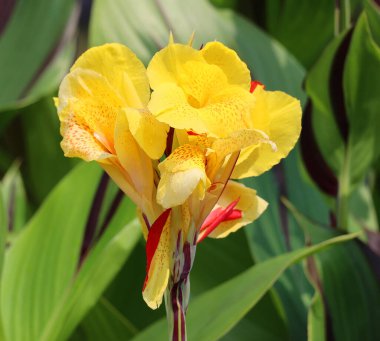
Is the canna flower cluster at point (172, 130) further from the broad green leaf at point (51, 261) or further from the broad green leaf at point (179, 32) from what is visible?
the broad green leaf at point (179, 32)

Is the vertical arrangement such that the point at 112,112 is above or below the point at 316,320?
above

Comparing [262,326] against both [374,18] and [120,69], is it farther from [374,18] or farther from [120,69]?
[120,69]

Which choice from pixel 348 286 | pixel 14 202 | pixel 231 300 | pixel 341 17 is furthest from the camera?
pixel 14 202

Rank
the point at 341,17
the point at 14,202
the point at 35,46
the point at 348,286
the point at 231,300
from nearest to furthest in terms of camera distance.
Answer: the point at 231,300 → the point at 348,286 → the point at 341,17 → the point at 14,202 → the point at 35,46

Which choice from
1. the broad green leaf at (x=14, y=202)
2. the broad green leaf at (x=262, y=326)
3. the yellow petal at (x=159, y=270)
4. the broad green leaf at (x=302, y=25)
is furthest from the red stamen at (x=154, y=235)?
the broad green leaf at (x=302, y=25)

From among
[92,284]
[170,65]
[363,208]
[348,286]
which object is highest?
[170,65]

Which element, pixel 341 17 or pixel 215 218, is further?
pixel 341 17

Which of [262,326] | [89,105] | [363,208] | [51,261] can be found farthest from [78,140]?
[363,208]

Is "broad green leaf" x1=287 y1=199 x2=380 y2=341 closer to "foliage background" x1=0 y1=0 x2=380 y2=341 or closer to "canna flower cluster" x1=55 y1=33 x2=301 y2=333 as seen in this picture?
"foliage background" x1=0 y1=0 x2=380 y2=341
